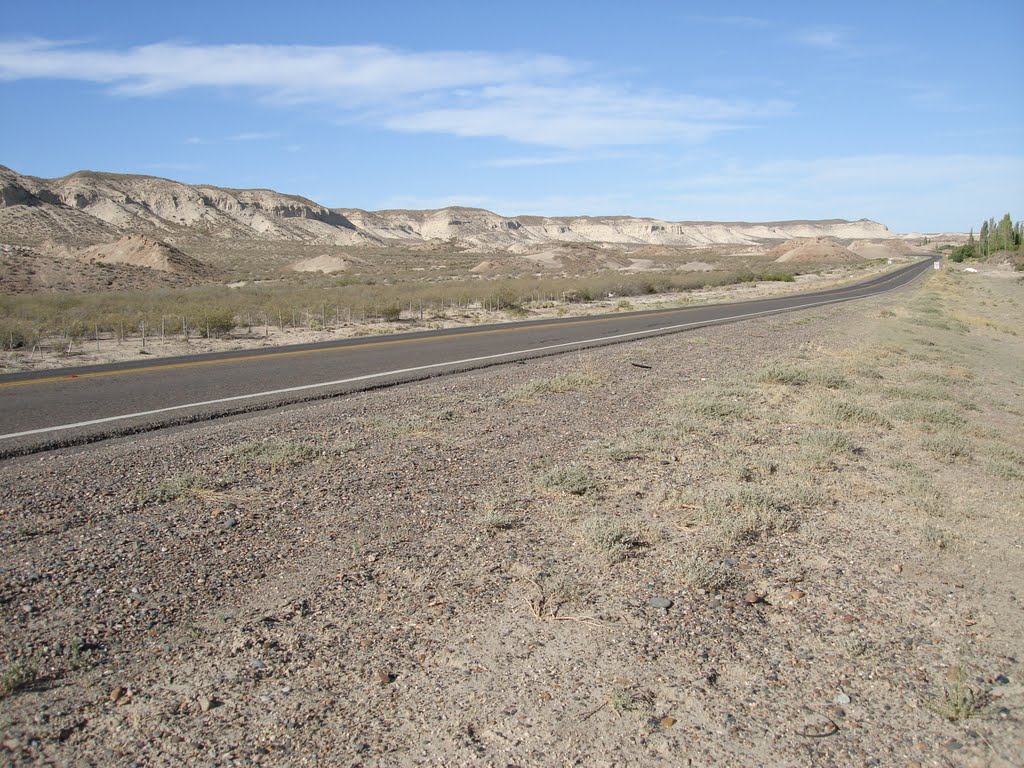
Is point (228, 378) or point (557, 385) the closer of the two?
point (557, 385)

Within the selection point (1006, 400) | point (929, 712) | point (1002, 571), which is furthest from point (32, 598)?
point (1006, 400)

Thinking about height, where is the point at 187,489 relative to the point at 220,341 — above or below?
above

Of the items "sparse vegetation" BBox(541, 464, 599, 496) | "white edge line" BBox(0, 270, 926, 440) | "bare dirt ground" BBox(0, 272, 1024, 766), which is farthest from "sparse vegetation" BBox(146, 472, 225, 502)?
"white edge line" BBox(0, 270, 926, 440)

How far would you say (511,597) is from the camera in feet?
14.1

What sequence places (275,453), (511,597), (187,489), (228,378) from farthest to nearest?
(228,378) → (275,453) → (187,489) → (511,597)

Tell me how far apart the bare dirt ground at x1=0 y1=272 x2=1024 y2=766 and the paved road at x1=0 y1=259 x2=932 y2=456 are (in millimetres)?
1313

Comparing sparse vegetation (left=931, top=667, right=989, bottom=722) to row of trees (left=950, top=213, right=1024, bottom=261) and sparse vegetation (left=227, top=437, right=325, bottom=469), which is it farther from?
row of trees (left=950, top=213, right=1024, bottom=261)

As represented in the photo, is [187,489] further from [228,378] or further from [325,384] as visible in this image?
[228,378]

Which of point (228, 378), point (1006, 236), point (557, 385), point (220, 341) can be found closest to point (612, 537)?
point (557, 385)

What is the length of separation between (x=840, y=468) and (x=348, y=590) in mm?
4914

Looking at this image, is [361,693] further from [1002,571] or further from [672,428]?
[672,428]

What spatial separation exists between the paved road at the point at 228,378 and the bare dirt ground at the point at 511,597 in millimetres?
1313

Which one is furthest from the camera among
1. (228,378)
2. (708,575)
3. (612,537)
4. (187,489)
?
(228,378)

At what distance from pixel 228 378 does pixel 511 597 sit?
9093mm
